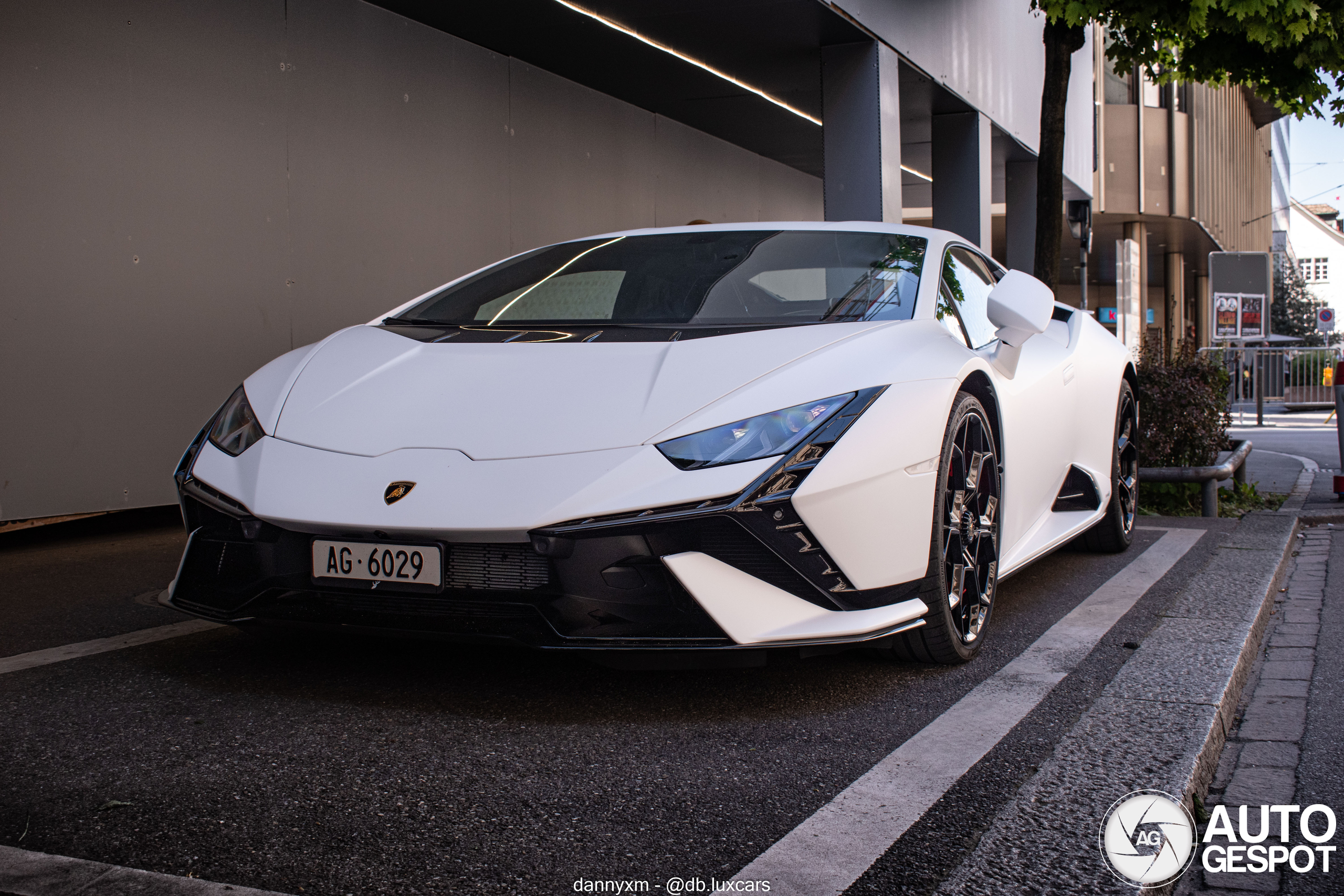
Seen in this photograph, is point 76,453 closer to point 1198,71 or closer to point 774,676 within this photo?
point 774,676

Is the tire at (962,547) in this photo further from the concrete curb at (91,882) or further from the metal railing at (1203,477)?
the metal railing at (1203,477)

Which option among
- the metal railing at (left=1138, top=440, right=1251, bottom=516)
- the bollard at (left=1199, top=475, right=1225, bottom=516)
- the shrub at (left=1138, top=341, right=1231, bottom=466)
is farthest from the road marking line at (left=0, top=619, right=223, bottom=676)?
the shrub at (left=1138, top=341, right=1231, bottom=466)

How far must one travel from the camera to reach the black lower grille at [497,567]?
249cm

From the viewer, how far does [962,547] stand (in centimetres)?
317

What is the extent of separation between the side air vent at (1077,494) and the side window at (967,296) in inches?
31.9

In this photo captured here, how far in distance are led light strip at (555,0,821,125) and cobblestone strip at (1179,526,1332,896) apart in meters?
5.92

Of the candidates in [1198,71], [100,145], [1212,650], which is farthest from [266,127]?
[1198,71]

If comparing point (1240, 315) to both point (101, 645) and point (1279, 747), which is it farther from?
point (101, 645)

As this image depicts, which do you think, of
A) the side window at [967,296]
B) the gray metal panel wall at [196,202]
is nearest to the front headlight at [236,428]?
the side window at [967,296]

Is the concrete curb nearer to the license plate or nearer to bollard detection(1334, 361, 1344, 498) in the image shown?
the license plate

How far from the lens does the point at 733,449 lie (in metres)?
2.57

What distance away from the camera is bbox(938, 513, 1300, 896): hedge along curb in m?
1.86

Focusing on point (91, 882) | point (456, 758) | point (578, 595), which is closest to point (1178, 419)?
point (578, 595)

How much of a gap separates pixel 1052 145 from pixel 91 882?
8.59m
